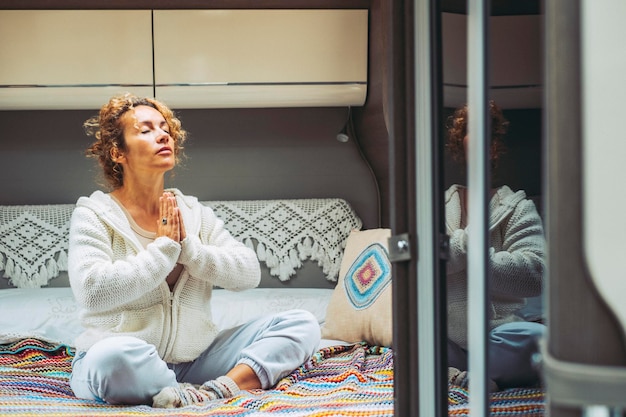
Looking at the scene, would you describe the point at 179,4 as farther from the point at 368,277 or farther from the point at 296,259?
the point at 368,277

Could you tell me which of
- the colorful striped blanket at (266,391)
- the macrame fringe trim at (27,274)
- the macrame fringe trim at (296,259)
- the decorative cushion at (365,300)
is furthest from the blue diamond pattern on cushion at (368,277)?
the macrame fringe trim at (27,274)

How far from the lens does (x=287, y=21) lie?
3.31 meters

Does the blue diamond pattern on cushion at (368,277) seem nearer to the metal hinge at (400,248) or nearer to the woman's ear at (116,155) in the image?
the woman's ear at (116,155)

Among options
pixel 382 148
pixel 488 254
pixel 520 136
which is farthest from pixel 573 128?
pixel 382 148

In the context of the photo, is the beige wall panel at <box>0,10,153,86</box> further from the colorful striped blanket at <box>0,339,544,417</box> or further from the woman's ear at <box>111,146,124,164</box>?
the colorful striped blanket at <box>0,339,544,417</box>

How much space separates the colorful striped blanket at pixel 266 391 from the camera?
1909 mm

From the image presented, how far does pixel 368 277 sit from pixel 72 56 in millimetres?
1395

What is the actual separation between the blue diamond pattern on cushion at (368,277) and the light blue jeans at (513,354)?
5.26 feet

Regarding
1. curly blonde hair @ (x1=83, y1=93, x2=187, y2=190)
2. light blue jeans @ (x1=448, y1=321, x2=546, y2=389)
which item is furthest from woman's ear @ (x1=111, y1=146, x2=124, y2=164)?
light blue jeans @ (x1=448, y1=321, x2=546, y2=389)

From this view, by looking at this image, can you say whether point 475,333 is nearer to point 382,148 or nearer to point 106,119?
point 106,119

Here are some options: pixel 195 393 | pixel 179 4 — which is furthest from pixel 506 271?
pixel 179 4

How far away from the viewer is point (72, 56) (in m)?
3.25

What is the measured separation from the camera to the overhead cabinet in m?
3.24

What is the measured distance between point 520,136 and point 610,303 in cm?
33
